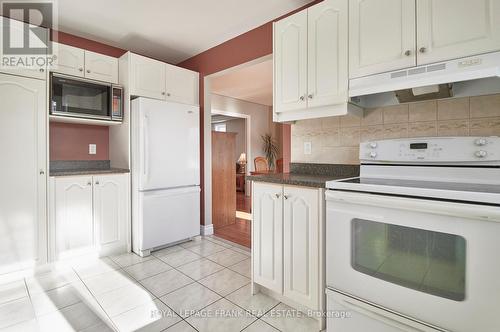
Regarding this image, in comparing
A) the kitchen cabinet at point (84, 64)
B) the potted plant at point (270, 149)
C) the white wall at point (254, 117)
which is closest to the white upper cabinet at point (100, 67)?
the kitchen cabinet at point (84, 64)

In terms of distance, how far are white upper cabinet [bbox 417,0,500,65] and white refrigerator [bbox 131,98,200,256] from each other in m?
2.40

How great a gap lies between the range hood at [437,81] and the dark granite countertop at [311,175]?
53 centimetres

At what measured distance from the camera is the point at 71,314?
1747mm

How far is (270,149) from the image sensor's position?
747 centimetres

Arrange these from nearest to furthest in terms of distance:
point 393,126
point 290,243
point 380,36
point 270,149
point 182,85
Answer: point 380,36 < point 290,243 < point 393,126 < point 182,85 < point 270,149

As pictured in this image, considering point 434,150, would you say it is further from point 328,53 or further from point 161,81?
point 161,81

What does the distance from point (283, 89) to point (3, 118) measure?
2.32m

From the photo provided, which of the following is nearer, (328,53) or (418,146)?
(418,146)

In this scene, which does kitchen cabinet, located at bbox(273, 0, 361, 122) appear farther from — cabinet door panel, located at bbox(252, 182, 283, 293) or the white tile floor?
the white tile floor

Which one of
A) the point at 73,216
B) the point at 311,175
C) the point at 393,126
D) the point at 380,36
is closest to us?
the point at 380,36

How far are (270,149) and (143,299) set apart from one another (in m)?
5.90

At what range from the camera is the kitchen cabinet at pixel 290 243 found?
159cm

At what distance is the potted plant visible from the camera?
294 inches

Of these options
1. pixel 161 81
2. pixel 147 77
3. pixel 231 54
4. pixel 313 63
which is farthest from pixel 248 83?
pixel 313 63
